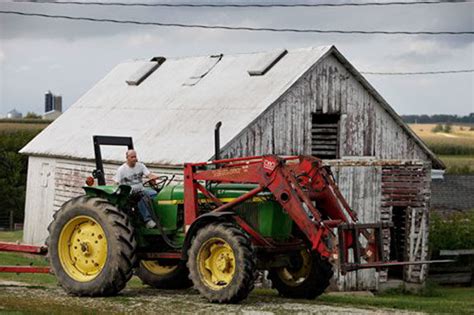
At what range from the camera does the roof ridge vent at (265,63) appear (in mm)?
28234

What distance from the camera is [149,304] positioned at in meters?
14.3

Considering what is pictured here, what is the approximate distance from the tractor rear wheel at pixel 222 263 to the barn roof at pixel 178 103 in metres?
10.6

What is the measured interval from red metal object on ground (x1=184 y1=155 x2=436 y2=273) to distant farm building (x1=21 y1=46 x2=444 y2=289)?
991 centimetres

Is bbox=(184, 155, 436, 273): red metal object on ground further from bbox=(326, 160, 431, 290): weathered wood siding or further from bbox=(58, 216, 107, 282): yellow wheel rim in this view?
bbox=(326, 160, 431, 290): weathered wood siding

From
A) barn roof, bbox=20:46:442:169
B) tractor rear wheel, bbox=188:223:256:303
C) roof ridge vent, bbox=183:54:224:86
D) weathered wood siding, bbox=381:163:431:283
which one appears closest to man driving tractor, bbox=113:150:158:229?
tractor rear wheel, bbox=188:223:256:303

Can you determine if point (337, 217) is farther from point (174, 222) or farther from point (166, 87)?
point (166, 87)

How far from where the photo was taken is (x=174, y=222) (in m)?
15.7

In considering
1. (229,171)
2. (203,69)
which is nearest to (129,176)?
(229,171)

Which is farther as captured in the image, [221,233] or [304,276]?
[304,276]

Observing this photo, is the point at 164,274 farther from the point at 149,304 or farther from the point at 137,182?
the point at 149,304

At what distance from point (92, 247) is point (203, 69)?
53.2 ft

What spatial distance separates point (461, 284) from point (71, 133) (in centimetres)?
1178

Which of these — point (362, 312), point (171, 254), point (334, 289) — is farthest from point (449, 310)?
point (334, 289)

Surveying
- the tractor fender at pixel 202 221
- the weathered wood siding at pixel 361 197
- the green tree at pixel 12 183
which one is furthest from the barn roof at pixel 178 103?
the green tree at pixel 12 183
